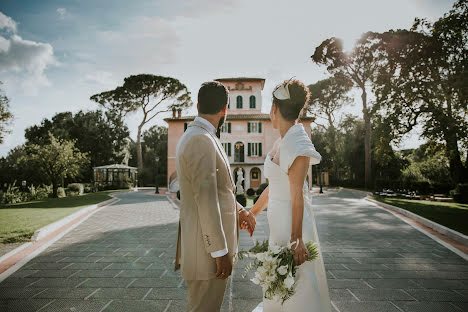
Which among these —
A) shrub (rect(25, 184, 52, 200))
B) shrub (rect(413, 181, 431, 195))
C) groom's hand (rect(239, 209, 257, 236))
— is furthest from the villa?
groom's hand (rect(239, 209, 257, 236))

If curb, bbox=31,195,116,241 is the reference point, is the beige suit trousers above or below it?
above

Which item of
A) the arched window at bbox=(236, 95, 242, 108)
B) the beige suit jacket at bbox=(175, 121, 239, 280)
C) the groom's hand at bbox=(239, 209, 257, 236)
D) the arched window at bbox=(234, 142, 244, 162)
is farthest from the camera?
the arched window at bbox=(236, 95, 242, 108)

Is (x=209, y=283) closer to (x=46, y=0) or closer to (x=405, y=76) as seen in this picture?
(x=46, y=0)

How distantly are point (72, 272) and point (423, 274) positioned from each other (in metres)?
5.53

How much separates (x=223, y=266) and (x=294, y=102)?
4.37ft

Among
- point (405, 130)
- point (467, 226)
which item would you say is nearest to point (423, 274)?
point (467, 226)

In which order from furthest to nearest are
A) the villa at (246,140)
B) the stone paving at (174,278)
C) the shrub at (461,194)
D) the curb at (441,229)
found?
1. the villa at (246,140)
2. the shrub at (461,194)
3. the curb at (441,229)
4. the stone paving at (174,278)

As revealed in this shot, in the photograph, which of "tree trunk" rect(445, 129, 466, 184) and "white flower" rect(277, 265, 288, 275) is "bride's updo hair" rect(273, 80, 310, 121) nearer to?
"white flower" rect(277, 265, 288, 275)

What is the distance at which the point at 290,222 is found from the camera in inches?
88.3

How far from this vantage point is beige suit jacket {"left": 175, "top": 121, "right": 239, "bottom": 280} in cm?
181

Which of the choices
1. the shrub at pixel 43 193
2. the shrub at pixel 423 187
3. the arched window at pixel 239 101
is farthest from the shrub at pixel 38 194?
the shrub at pixel 423 187

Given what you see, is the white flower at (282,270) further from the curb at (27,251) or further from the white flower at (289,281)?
the curb at (27,251)

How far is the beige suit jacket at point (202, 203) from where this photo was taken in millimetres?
1813

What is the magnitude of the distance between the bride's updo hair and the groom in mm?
584
